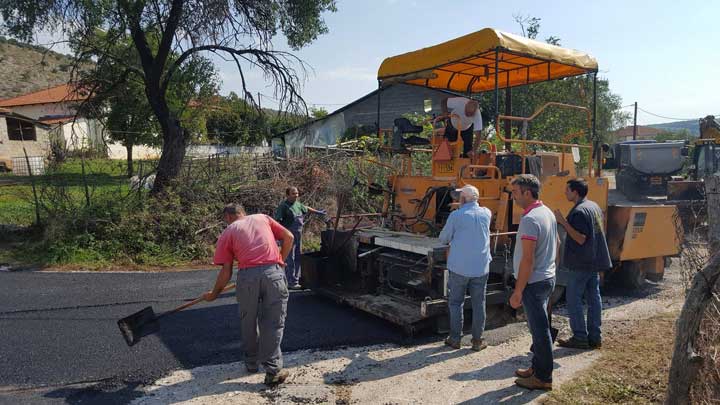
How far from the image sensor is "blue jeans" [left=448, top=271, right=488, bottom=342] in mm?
4703

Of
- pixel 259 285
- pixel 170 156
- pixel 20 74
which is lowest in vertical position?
pixel 259 285

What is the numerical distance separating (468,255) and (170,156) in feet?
24.6

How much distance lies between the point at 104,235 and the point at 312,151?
5.27m

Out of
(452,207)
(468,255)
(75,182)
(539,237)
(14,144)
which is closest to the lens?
(539,237)

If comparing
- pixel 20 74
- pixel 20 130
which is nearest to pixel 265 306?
pixel 20 130

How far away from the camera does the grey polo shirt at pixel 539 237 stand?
151 inches

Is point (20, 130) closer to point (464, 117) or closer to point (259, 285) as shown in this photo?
point (464, 117)

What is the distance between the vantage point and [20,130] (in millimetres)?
29516

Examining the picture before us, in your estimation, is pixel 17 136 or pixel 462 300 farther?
pixel 17 136

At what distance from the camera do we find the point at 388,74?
681 cm

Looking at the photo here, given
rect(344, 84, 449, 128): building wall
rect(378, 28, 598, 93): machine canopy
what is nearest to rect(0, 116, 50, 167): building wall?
rect(344, 84, 449, 128): building wall

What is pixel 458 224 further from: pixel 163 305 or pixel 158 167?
pixel 158 167

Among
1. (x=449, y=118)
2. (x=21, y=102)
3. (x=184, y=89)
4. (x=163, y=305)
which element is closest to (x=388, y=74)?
(x=449, y=118)

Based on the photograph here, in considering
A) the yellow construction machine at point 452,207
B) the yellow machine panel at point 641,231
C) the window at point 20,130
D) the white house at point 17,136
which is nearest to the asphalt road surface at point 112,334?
the yellow construction machine at point 452,207
